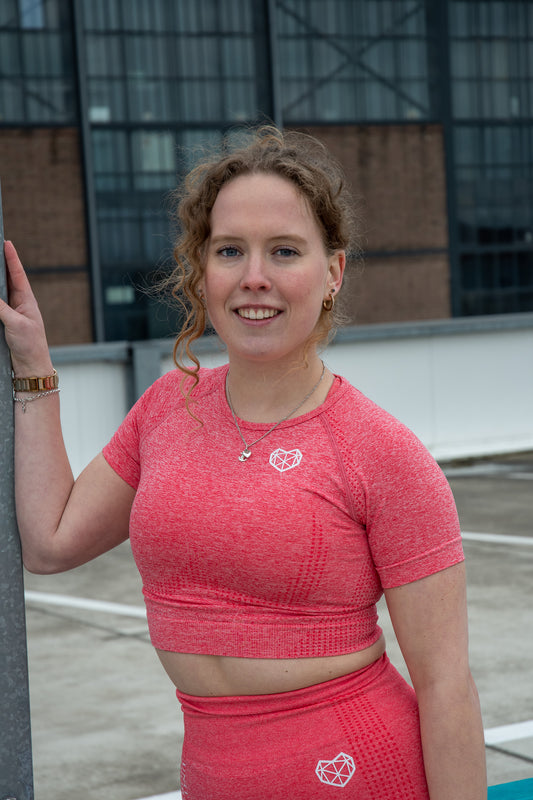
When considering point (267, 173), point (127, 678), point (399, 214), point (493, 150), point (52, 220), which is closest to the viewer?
point (267, 173)

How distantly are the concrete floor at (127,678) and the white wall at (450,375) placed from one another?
3.30 metres

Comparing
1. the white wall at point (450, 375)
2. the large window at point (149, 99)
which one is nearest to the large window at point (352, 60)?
the large window at point (149, 99)

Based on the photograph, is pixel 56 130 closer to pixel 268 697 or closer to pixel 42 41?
pixel 42 41

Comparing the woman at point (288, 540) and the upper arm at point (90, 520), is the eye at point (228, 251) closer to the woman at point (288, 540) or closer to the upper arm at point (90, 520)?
the woman at point (288, 540)

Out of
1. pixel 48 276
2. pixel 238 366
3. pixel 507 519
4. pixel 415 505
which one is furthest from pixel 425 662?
pixel 48 276

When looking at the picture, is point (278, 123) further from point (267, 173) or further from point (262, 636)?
point (262, 636)

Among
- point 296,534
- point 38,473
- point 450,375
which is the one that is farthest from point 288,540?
point 450,375

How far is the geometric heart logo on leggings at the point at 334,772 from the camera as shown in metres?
1.68

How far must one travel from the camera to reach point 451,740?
1.68 metres

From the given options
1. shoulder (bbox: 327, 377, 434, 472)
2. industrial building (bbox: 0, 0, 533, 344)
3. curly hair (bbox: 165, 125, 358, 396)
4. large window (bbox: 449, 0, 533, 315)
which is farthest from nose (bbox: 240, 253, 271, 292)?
large window (bbox: 449, 0, 533, 315)

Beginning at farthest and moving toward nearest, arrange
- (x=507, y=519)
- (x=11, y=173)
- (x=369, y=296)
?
(x=369, y=296)
(x=11, y=173)
(x=507, y=519)

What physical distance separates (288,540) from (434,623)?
0.25 m

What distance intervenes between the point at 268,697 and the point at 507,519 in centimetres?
661

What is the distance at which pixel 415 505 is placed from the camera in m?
1.64
